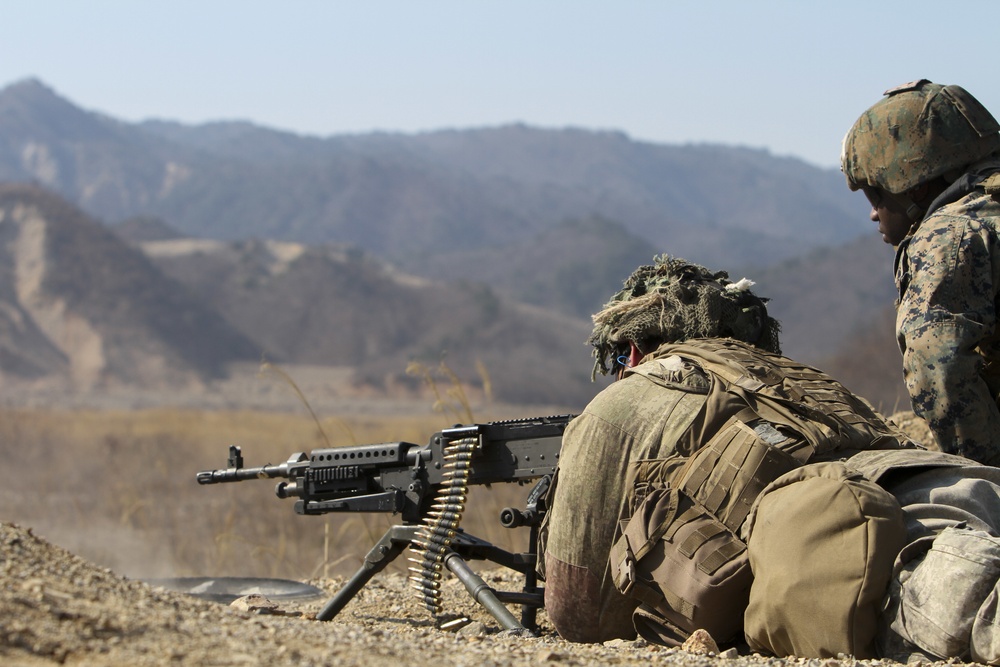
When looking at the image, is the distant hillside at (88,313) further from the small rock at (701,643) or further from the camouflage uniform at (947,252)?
the small rock at (701,643)

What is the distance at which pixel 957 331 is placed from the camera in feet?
13.5

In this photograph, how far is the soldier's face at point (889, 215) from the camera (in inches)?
184

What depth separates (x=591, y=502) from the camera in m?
4.02

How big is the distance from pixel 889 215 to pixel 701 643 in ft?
6.51

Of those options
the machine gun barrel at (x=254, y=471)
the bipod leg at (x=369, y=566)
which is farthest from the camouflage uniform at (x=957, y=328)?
the machine gun barrel at (x=254, y=471)

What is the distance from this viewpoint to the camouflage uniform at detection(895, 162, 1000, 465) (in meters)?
4.13

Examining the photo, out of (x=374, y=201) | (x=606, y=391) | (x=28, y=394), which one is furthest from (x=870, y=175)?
(x=374, y=201)

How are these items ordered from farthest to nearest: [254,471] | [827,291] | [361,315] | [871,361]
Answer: [827,291] → [361,315] → [871,361] → [254,471]

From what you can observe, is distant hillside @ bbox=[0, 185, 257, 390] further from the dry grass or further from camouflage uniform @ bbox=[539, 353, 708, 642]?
camouflage uniform @ bbox=[539, 353, 708, 642]

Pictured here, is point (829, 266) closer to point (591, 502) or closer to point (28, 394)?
point (28, 394)

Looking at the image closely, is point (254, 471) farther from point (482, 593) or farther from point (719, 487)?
point (719, 487)

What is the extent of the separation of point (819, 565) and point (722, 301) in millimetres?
1435

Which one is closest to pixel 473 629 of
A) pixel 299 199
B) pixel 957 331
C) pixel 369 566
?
pixel 369 566

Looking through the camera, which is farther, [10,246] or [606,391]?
[10,246]
